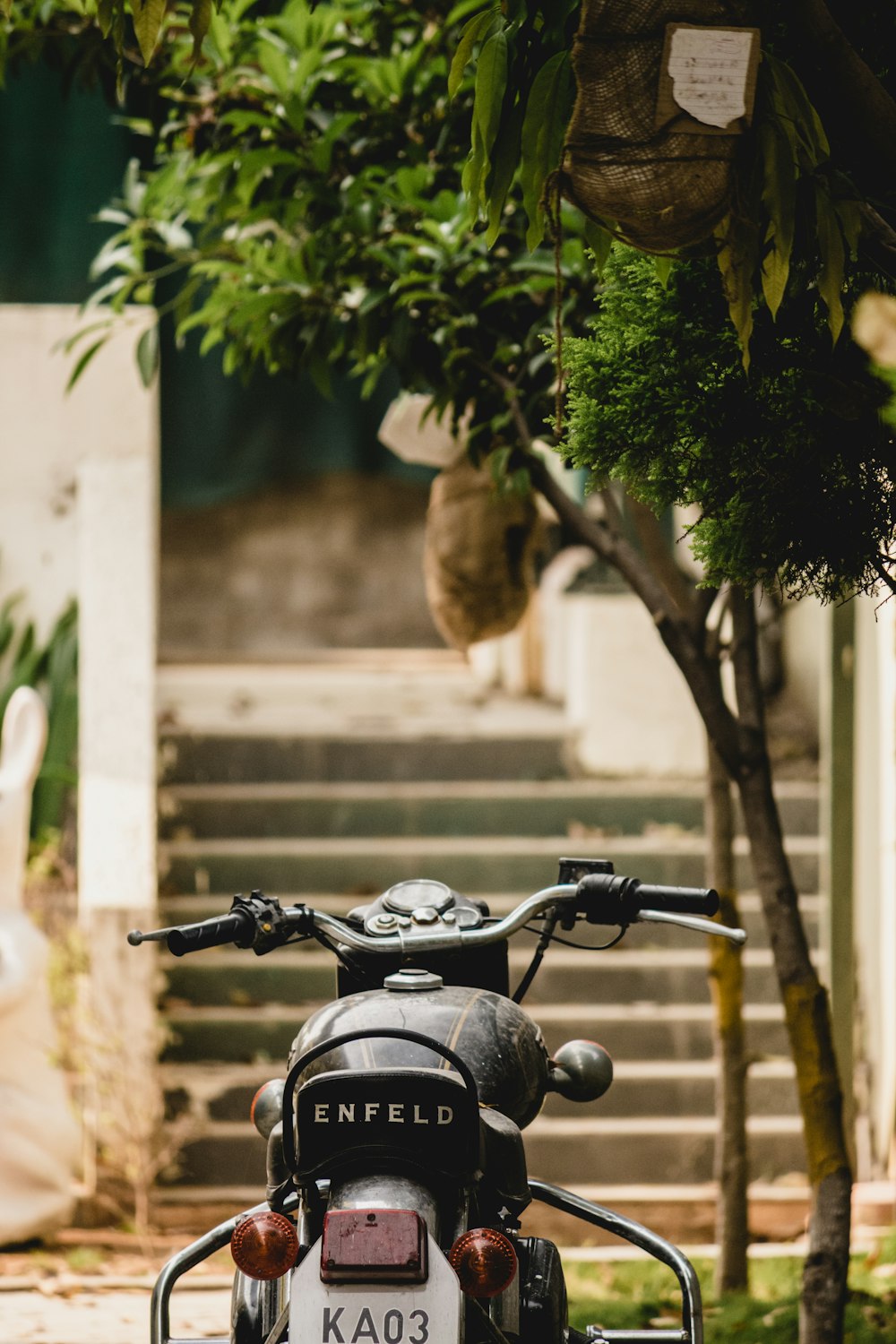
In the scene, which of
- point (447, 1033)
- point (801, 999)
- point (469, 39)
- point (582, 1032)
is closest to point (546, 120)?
point (469, 39)

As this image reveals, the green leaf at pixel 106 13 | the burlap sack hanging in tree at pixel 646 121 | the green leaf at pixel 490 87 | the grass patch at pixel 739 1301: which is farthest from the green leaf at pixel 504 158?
the grass patch at pixel 739 1301

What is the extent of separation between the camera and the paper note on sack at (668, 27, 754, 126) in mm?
2064

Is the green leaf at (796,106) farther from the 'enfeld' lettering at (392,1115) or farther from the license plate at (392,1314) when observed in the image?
the license plate at (392,1314)

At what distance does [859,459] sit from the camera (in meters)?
2.40

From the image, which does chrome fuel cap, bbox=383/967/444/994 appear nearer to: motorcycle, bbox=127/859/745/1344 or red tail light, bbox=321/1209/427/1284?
motorcycle, bbox=127/859/745/1344

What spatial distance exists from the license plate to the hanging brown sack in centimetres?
308

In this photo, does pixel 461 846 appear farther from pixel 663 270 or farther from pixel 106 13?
pixel 106 13

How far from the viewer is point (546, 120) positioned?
Result: 2178 mm

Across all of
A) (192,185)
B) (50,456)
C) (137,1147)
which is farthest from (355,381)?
(137,1147)

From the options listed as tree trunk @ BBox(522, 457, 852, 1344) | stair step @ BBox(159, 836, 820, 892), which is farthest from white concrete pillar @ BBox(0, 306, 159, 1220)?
tree trunk @ BBox(522, 457, 852, 1344)

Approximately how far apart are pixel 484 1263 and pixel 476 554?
306 centimetres

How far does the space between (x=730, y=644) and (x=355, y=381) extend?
482cm

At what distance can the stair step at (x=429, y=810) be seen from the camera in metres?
6.88

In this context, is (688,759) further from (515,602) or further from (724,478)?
(724,478)
